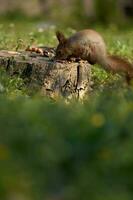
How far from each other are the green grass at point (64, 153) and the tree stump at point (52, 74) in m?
3.61

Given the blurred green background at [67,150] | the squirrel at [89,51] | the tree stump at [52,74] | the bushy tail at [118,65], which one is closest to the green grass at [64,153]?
the blurred green background at [67,150]

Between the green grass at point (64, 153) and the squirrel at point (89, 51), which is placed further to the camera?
the squirrel at point (89, 51)

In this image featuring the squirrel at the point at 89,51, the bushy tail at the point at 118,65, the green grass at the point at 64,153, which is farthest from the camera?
the squirrel at the point at 89,51

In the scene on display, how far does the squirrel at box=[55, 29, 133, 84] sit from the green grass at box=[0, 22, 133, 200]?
13.3 ft

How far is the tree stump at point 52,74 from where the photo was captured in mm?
8695

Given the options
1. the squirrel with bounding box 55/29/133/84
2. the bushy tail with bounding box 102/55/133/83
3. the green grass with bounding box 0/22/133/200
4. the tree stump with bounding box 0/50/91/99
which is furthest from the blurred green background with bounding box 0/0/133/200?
the squirrel with bounding box 55/29/133/84

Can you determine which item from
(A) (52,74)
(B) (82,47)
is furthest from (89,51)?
(A) (52,74)

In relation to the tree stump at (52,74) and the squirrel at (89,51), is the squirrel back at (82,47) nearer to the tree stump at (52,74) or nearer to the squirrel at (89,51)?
the squirrel at (89,51)

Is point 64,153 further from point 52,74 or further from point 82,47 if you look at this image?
point 82,47

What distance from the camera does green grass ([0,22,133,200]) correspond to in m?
3.62

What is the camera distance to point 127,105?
530cm

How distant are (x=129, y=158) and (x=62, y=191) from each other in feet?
1.56

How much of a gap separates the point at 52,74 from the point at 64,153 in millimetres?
4822

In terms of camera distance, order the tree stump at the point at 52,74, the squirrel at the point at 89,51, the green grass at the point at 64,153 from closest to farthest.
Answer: the green grass at the point at 64,153 < the tree stump at the point at 52,74 < the squirrel at the point at 89,51
